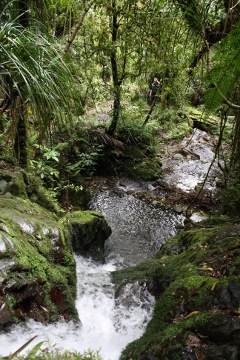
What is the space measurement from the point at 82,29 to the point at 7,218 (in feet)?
18.1

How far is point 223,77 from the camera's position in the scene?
2.26 m

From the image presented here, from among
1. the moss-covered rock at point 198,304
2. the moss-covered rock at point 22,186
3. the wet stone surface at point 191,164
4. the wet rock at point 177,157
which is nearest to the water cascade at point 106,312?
the moss-covered rock at point 198,304

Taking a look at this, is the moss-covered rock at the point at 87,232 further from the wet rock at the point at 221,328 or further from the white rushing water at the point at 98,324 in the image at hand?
the wet rock at the point at 221,328

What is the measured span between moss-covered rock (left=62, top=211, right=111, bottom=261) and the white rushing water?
81 cm

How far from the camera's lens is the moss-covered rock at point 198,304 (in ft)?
6.56

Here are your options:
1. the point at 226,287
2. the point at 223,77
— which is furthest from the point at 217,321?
the point at 223,77

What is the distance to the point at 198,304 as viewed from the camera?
7.77 feet

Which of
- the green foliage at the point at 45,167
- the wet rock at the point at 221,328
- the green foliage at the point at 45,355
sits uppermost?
the green foliage at the point at 45,355

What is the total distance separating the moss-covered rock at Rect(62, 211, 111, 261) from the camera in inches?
182

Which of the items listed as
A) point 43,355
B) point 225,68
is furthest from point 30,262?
point 225,68

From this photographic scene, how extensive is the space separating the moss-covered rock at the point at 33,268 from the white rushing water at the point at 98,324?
0.44 ft

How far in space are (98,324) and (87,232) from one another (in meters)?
1.85

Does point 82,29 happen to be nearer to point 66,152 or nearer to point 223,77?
point 66,152

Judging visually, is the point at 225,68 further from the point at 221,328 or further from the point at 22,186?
the point at 22,186
